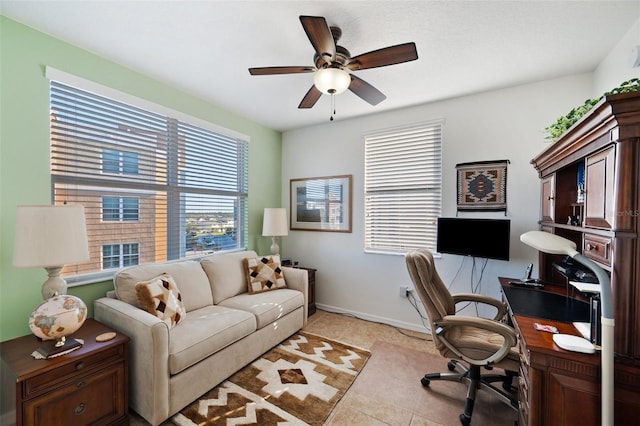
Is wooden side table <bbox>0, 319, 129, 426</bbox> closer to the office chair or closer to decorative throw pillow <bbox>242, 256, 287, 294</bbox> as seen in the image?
decorative throw pillow <bbox>242, 256, 287, 294</bbox>

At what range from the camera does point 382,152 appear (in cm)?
339

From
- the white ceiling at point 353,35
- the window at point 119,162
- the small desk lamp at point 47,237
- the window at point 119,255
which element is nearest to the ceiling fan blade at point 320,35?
the white ceiling at point 353,35

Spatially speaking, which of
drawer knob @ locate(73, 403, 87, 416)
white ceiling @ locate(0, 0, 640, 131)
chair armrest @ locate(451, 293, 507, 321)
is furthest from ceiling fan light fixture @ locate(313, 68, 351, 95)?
drawer knob @ locate(73, 403, 87, 416)

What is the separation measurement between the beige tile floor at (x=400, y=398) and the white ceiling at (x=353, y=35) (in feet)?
8.72

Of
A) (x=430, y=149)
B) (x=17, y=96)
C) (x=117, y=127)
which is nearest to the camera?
(x=17, y=96)

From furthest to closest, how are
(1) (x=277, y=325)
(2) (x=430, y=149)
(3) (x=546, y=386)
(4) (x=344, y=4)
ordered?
(2) (x=430, y=149)
(1) (x=277, y=325)
(4) (x=344, y=4)
(3) (x=546, y=386)

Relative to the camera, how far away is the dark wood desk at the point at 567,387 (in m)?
1.05

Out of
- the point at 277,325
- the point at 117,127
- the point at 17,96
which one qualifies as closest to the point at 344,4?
the point at 117,127

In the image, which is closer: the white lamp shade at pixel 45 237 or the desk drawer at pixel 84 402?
the desk drawer at pixel 84 402

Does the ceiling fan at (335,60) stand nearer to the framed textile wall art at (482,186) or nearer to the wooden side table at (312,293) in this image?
the framed textile wall art at (482,186)

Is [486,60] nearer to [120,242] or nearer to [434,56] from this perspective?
[434,56]

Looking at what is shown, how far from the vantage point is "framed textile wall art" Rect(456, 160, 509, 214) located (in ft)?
8.70

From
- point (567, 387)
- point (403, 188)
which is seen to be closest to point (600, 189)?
point (567, 387)

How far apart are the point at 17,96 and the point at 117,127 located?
0.59 metres
